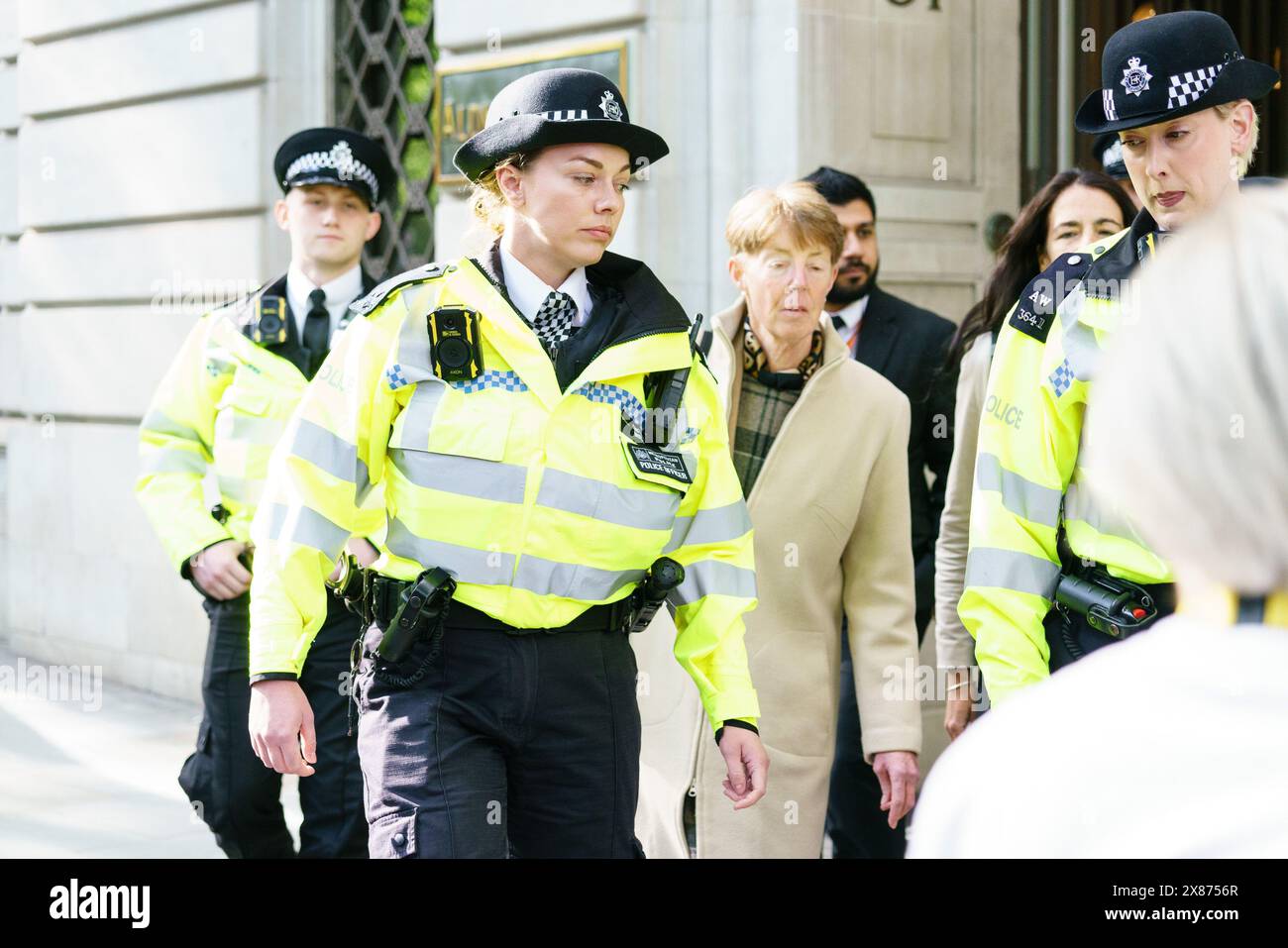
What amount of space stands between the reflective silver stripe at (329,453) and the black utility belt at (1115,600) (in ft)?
4.32

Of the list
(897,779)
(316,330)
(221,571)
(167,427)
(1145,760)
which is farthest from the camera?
(167,427)

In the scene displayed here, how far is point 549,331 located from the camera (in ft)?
10.5

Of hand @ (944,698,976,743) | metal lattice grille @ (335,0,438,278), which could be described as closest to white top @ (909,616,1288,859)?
hand @ (944,698,976,743)

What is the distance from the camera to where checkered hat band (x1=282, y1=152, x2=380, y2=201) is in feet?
16.0

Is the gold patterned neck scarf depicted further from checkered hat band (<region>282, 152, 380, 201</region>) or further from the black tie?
checkered hat band (<region>282, 152, 380, 201</region>)

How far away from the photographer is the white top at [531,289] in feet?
10.6

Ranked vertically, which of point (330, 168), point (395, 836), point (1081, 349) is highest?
point (330, 168)

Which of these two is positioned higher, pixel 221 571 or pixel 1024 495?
pixel 1024 495

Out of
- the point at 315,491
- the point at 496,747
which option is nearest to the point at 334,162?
the point at 315,491

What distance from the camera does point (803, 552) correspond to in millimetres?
4051

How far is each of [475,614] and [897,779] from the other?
1.40 metres

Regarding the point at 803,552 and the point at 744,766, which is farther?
the point at 803,552

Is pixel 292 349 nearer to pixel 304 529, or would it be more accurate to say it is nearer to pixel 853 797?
pixel 304 529
